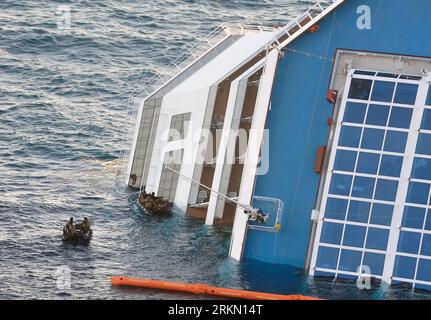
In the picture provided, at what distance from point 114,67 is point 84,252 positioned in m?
53.4

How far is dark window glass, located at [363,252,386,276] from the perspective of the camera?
97.0 meters

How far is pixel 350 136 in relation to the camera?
320 ft

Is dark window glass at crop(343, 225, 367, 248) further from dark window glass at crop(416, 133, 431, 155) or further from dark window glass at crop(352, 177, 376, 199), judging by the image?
dark window glass at crop(416, 133, 431, 155)

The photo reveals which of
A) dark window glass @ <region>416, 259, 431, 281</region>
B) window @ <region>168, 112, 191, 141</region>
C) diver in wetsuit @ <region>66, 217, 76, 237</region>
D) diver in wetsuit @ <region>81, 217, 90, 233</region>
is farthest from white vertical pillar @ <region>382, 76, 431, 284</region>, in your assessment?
window @ <region>168, 112, 191, 141</region>

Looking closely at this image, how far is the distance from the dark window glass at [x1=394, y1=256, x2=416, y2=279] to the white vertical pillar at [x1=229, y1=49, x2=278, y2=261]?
9.47 m

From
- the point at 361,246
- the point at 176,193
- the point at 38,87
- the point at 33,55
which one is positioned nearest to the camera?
the point at 361,246

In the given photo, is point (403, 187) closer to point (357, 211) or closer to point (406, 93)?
point (357, 211)

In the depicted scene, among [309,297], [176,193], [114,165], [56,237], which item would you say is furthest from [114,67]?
[309,297]

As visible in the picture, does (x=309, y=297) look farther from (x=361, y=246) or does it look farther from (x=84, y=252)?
(x=84, y=252)

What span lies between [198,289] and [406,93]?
17.8m

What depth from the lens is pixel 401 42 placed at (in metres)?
98.1

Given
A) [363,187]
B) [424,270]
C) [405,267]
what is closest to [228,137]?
[363,187]

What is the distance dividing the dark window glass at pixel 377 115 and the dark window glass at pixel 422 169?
305 cm

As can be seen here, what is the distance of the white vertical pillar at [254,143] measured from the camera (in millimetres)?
98312
